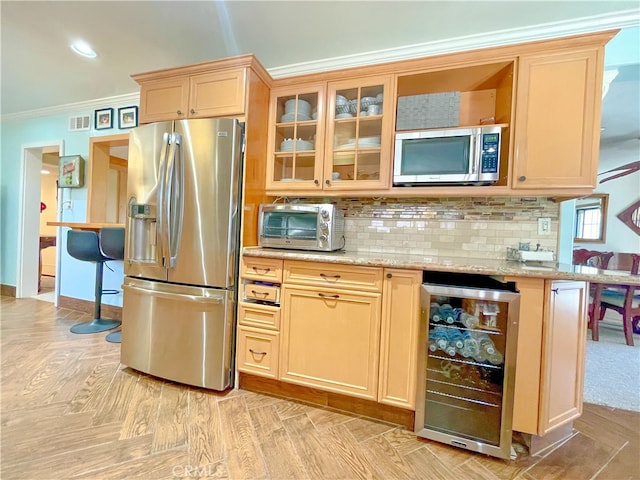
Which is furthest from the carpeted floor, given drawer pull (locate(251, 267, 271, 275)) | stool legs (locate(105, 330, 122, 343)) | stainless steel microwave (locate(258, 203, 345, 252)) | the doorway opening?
the doorway opening

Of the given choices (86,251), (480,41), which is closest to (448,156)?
(480,41)

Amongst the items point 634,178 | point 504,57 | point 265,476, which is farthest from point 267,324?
point 634,178

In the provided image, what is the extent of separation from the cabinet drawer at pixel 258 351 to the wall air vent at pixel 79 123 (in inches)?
129

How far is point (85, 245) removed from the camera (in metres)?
2.65

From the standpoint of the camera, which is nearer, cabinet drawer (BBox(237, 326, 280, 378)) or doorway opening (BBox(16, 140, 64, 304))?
cabinet drawer (BBox(237, 326, 280, 378))

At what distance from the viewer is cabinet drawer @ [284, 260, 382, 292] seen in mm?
1583

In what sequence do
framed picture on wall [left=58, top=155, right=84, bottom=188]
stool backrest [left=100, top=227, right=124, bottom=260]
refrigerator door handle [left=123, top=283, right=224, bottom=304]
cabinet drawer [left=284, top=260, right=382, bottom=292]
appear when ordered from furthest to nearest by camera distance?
framed picture on wall [left=58, top=155, right=84, bottom=188] → stool backrest [left=100, top=227, right=124, bottom=260] → refrigerator door handle [left=123, top=283, right=224, bottom=304] → cabinet drawer [left=284, top=260, right=382, bottom=292]

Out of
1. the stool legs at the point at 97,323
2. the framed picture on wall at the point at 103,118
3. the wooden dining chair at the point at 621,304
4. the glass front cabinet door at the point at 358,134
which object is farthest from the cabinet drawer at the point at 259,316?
the wooden dining chair at the point at 621,304

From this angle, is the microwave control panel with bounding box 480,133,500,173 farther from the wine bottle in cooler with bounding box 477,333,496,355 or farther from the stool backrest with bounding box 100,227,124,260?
the stool backrest with bounding box 100,227,124,260

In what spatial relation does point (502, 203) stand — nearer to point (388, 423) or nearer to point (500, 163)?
point (500, 163)

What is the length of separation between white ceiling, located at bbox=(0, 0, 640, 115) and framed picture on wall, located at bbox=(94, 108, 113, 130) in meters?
0.61

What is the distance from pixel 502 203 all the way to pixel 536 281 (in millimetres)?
792

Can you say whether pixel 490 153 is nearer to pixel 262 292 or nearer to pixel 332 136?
pixel 332 136

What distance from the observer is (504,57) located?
169cm
